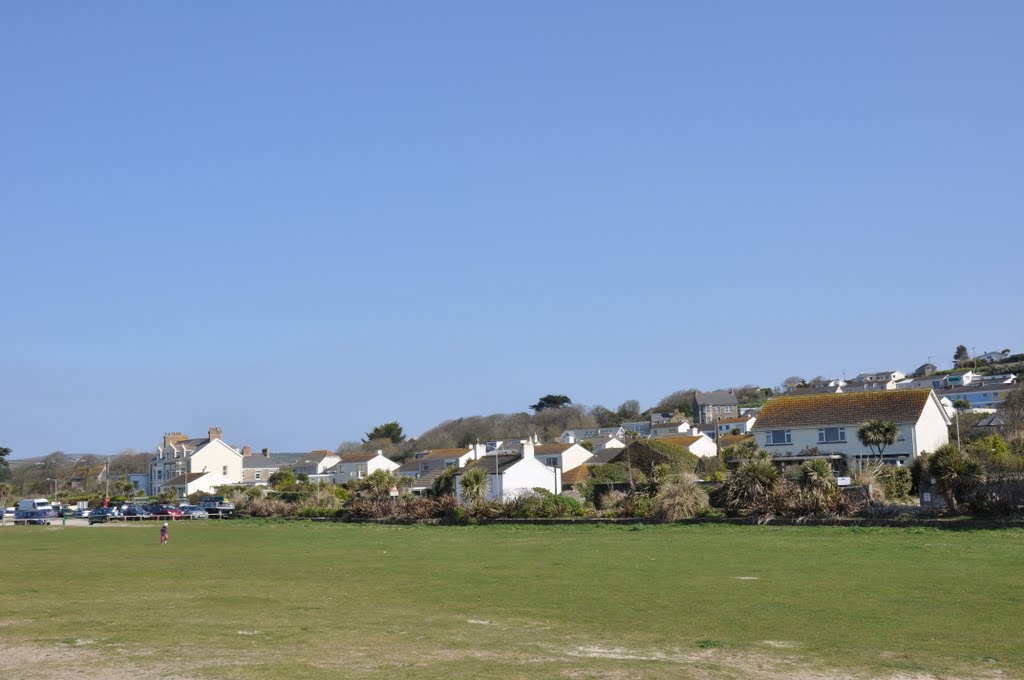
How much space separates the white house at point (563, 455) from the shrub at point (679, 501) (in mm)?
45002

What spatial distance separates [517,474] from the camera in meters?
69.0

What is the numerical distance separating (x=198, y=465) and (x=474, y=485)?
74.5m

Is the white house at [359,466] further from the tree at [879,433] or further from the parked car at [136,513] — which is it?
the tree at [879,433]

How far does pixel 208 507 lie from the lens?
250 ft

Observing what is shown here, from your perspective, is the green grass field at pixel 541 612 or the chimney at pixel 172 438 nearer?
the green grass field at pixel 541 612

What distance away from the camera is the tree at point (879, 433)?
66.9 meters

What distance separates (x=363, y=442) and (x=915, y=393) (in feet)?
389

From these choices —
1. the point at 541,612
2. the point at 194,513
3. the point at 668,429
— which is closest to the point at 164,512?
the point at 194,513

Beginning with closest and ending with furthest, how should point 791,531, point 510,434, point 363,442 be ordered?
point 791,531
point 510,434
point 363,442

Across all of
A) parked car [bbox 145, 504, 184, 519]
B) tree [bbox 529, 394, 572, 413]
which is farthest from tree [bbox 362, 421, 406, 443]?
parked car [bbox 145, 504, 184, 519]

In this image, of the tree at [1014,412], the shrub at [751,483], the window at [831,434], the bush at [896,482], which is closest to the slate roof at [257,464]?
the window at [831,434]

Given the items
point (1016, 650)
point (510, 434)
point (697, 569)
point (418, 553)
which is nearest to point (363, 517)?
point (418, 553)

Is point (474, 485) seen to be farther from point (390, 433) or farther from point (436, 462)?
point (390, 433)

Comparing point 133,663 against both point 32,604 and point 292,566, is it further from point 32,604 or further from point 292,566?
point 292,566
